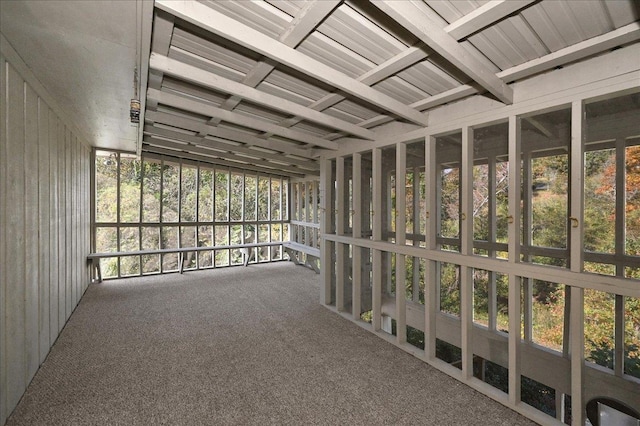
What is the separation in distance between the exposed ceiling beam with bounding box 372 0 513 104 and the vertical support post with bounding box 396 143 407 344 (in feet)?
3.60

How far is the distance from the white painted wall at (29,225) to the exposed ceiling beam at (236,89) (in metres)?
0.87

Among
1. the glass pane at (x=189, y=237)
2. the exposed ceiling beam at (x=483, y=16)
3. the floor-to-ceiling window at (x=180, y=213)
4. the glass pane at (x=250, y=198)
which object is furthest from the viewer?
the glass pane at (x=250, y=198)

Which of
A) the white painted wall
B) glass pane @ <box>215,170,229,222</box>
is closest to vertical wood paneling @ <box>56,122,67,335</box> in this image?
the white painted wall

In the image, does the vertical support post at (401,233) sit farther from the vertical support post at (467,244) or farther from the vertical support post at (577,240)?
the vertical support post at (577,240)

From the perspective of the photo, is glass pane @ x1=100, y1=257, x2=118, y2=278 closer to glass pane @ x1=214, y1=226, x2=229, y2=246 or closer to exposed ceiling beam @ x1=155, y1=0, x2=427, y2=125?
glass pane @ x1=214, y1=226, x2=229, y2=246

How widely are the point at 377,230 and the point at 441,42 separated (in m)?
2.15

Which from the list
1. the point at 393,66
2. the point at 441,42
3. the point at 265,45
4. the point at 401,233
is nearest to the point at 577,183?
the point at 441,42

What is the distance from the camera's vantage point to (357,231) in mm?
3570

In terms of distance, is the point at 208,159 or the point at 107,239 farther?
the point at 208,159

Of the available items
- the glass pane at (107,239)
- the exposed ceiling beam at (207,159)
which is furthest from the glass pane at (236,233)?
the glass pane at (107,239)

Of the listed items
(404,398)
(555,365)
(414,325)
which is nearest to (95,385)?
(404,398)

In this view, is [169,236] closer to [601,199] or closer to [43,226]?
[43,226]

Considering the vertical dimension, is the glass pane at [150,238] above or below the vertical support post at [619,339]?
above

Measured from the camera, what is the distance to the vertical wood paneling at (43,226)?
2.42 metres
